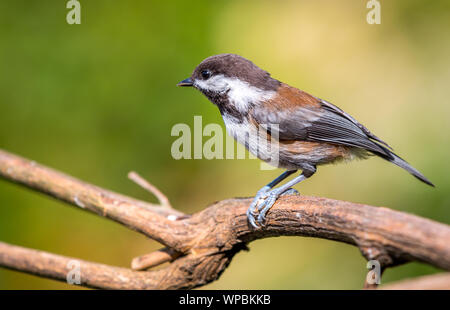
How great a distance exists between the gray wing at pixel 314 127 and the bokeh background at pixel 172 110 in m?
0.96

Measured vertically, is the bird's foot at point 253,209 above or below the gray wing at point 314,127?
below

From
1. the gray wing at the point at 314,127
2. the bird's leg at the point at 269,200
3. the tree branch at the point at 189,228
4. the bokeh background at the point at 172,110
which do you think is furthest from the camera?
the bokeh background at the point at 172,110

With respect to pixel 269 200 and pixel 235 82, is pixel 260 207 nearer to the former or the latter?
pixel 269 200

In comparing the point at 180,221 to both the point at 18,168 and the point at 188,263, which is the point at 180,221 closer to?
the point at 188,263

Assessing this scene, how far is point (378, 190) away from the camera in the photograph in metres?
3.04

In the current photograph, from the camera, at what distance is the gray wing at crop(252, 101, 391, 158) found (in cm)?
211

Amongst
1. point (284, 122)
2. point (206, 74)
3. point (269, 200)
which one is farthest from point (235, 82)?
point (269, 200)

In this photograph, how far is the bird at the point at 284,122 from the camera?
6.97ft

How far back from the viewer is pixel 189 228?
2.13 metres

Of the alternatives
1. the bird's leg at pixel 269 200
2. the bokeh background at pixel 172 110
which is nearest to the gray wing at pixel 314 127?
the bird's leg at pixel 269 200

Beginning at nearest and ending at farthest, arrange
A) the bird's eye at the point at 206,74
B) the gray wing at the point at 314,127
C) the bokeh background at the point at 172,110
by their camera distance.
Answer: the gray wing at the point at 314,127, the bird's eye at the point at 206,74, the bokeh background at the point at 172,110

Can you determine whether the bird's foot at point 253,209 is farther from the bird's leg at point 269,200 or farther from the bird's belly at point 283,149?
the bird's belly at point 283,149

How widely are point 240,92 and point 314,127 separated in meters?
0.42
